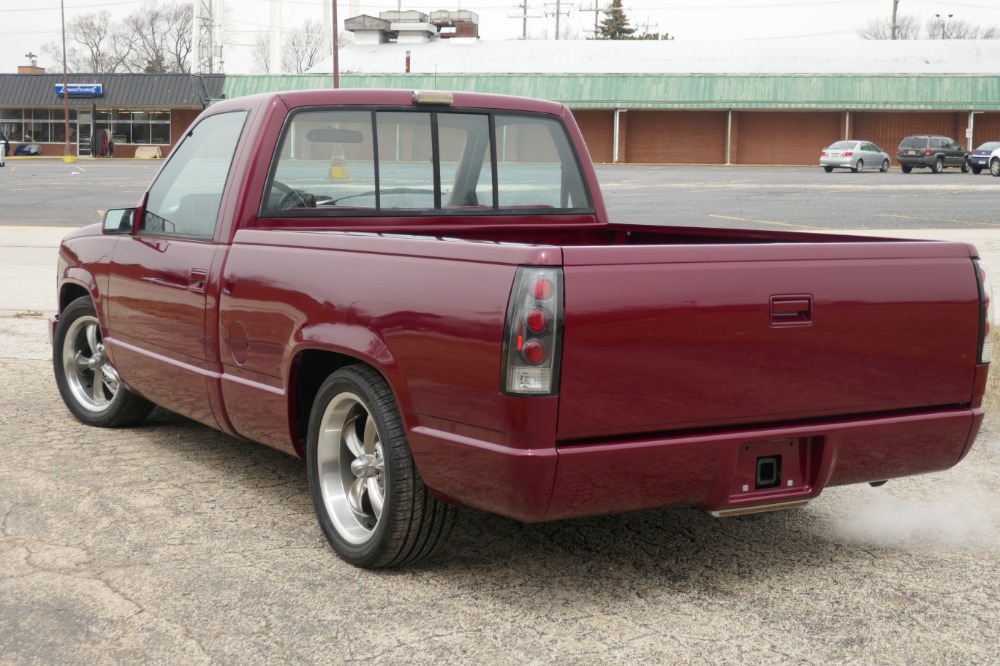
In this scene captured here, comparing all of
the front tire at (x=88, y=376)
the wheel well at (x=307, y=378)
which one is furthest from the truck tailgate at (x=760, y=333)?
the front tire at (x=88, y=376)

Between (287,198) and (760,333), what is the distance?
2.27 metres

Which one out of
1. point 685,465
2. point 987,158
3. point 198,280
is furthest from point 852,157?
point 685,465

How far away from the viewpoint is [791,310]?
3834mm

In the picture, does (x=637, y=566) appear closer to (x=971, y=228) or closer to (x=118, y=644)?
(x=118, y=644)

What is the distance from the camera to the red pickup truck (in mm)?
3570

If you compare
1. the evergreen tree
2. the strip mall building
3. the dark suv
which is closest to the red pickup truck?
the dark suv

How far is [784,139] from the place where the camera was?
58875 millimetres

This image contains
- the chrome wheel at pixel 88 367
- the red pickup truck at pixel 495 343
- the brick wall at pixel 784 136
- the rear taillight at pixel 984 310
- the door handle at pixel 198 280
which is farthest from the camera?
the brick wall at pixel 784 136

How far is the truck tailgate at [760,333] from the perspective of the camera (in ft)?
11.7

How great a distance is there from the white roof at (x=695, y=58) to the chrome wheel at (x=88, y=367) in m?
55.3

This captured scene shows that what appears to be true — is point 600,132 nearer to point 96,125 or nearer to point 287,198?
point 96,125

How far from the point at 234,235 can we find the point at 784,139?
56.8 m

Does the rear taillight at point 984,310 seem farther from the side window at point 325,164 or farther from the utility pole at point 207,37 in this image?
the utility pole at point 207,37

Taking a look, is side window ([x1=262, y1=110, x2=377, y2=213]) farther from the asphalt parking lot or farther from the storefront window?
the storefront window
